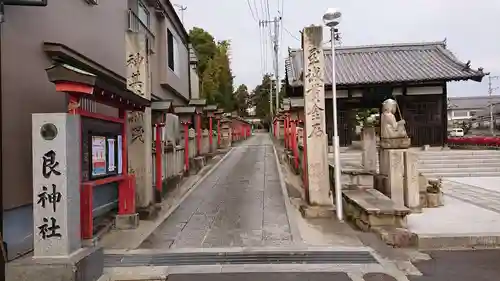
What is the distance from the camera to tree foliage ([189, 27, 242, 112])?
1774 inches

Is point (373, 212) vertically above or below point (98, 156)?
below

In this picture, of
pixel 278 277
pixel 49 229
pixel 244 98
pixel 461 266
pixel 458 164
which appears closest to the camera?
pixel 49 229

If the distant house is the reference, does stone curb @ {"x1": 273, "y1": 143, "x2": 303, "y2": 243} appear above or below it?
below

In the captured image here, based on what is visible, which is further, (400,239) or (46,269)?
(400,239)

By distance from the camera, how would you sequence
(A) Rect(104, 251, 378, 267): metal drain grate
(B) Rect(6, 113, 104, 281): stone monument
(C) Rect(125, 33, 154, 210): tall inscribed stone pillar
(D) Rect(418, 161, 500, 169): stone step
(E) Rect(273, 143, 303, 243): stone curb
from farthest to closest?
(D) Rect(418, 161, 500, 169): stone step → (C) Rect(125, 33, 154, 210): tall inscribed stone pillar → (E) Rect(273, 143, 303, 243): stone curb → (A) Rect(104, 251, 378, 267): metal drain grate → (B) Rect(6, 113, 104, 281): stone monument

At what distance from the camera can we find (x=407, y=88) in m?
26.2

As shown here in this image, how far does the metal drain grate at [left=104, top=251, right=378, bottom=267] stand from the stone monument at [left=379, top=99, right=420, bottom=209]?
500cm

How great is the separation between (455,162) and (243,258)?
18.5m

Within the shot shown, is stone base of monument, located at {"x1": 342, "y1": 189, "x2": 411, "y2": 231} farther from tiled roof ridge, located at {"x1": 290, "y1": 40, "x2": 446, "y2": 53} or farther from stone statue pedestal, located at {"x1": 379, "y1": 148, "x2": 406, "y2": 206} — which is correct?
tiled roof ridge, located at {"x1": 290, "y1": 40, "x2": 446, "y2": 53}

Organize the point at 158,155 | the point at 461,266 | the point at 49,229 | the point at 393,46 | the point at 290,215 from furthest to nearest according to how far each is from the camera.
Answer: the point at 393,46 < the point at 158,155 < the point at 290,215 < the point at 461,266 < the point at 49,229

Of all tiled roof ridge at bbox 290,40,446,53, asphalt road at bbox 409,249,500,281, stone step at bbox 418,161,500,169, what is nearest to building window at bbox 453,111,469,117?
tiled roof ridge at bbox 290,40,446,53

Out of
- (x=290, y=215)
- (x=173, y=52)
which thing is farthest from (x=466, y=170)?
(x=173, y=52)

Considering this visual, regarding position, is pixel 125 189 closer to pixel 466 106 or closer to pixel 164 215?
pixel 164 215

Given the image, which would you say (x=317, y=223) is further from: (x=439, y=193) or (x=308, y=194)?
(x=439, y=193)
